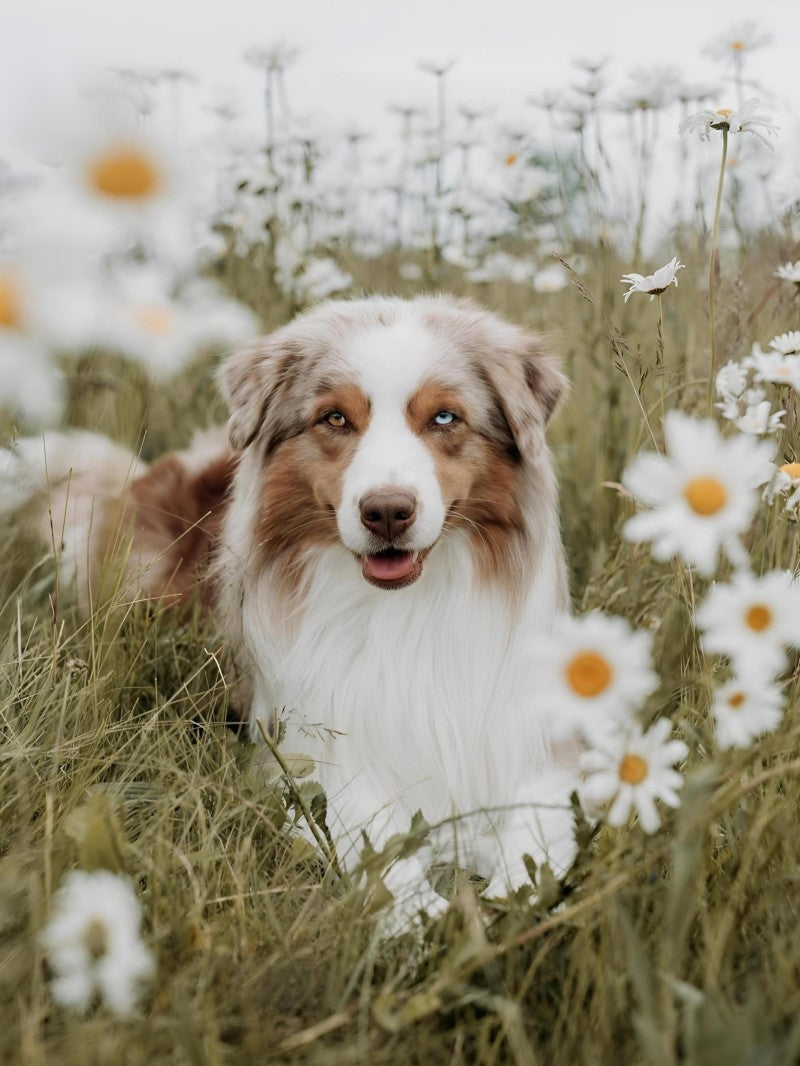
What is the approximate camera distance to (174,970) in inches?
72.3

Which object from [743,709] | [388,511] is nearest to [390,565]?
[388,511]

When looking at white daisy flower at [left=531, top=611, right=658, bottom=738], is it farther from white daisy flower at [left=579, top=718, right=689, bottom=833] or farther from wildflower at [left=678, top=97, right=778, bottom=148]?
wildflower at [left=678, top=97, right=778, bottom=148]

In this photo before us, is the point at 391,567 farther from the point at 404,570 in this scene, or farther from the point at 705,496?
the point at 705,496

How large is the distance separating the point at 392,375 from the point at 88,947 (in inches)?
69.5

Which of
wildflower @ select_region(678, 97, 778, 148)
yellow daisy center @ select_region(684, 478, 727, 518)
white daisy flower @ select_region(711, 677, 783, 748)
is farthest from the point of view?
wildflower @ select_region(678, 97, 778, 148)

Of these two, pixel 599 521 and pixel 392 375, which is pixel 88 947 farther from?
pixel 599 521

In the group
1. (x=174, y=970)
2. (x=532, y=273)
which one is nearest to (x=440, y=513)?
(x=174, y=970)

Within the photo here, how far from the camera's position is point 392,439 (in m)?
2.79

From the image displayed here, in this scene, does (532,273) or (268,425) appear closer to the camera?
(268,425)

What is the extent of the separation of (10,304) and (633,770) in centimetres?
102

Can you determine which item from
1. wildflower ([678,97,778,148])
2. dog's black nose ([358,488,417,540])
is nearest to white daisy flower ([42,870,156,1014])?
dog's black nose ([358,488,417,540])

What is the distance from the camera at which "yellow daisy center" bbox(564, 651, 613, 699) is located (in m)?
1.38

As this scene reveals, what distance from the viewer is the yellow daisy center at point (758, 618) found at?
54.9 inches

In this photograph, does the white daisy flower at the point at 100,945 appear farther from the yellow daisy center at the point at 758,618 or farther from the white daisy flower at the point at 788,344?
the white daisy flower at the point at 788,344
